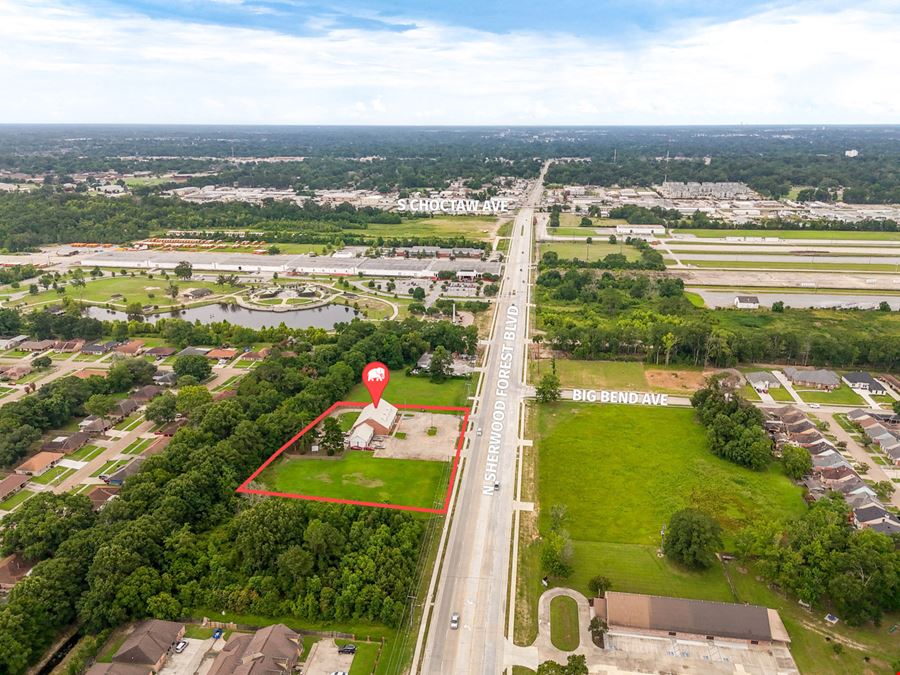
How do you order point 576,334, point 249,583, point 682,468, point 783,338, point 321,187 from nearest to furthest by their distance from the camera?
point 249,583 < point 682,468 < point 783,338 < point 576,334 < point 321,187

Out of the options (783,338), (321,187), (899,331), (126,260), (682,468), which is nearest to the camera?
(682,468)

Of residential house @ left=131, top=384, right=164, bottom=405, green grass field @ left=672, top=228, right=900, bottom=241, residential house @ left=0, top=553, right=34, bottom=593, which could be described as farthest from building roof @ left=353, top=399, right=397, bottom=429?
green grass field @ left=672, top=228, right=900, bottom=241

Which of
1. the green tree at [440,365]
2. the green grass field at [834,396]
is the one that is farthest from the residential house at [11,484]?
the green grass field at [834,396]

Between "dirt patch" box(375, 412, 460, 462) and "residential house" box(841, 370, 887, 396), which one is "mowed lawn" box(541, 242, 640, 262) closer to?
"residential house" box(841, 370, 887, 396)

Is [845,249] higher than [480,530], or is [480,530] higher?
[845,249]

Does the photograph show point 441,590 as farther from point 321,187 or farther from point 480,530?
point 321,187

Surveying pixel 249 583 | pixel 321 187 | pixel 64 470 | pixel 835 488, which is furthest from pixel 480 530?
pixel 321 187
